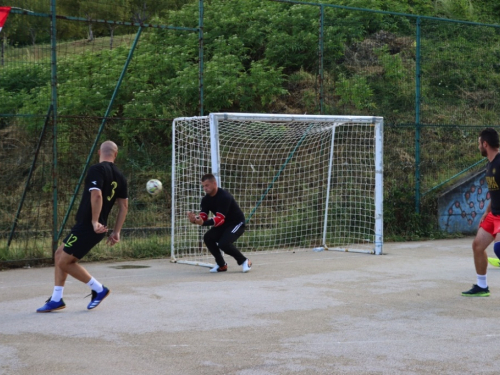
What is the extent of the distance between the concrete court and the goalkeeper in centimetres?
29

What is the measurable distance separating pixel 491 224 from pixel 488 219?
0.08 meters

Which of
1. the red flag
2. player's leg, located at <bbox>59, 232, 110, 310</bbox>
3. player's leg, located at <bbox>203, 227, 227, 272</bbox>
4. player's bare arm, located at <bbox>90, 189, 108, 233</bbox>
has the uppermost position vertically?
the red flag

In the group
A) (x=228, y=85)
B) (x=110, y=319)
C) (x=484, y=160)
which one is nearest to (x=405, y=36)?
(x=484, y=160)

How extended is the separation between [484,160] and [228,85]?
615 cm

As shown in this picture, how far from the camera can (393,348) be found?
6359 mm

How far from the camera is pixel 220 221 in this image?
1100cm

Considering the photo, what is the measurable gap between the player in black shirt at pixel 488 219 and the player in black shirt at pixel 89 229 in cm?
423

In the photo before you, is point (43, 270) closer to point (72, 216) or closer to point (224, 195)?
point (72, 216)

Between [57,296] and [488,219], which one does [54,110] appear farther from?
[488,219]

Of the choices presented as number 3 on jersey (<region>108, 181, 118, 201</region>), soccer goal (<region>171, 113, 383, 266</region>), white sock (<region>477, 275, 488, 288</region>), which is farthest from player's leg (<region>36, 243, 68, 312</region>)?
soccer goal (<region>171, 113, 383, 266</region>)

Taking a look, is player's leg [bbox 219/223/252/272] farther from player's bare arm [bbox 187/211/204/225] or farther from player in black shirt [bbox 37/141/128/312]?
player in black shirt [bbox 37/141/128/312]

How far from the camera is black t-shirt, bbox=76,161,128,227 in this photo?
794cm

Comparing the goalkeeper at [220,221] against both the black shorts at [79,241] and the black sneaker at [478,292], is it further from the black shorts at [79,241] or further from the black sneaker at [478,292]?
the black sneaker at [478,292]

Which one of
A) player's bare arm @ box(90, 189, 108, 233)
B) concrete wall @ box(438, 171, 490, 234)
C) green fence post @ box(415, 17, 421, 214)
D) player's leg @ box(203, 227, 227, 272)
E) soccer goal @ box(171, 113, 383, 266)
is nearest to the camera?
player's bare arm @ box(90, 189, 108, 233)
